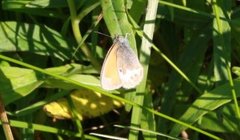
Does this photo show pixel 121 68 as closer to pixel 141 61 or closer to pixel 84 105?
pixel 141 61

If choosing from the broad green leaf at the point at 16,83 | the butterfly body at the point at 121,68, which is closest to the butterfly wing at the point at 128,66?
the butterfly body at the point at 121,68

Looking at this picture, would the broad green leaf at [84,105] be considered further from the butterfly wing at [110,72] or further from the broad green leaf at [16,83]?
the butterfly wing at [110,72]

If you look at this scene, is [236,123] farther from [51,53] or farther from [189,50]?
[51,53]

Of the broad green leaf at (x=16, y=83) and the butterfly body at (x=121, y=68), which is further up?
the butterfly body at (x=121, y=68)

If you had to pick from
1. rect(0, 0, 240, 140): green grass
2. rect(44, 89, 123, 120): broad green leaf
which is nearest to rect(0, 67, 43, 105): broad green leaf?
rect(0, 0, 240, 140): green grass

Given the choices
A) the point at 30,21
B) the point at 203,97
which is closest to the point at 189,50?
the point at 203,97

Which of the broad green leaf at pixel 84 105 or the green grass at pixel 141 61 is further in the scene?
the broad green leaf at pixel 84 105

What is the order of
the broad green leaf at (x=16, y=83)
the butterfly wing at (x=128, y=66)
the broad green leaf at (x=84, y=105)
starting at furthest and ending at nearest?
the broad green leaf at (x=84, y=105)
the broad green leaf at (x=16, y=83)
the butterfly wing at (x=128, y=66)

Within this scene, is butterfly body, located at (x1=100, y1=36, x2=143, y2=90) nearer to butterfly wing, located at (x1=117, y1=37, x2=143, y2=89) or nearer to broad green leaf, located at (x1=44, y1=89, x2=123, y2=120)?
butterfly wing, located at (x1=117, y1=37, x2=143, y2=89)

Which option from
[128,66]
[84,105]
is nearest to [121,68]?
[128,66]
